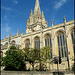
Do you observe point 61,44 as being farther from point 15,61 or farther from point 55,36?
point 15,61

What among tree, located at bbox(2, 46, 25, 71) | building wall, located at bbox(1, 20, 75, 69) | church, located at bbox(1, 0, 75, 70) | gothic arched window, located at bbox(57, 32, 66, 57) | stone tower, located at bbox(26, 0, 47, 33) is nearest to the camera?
tree, located at bbox(2, 46, 25, 71)

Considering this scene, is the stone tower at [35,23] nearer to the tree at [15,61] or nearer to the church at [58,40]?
the church at [58,40]

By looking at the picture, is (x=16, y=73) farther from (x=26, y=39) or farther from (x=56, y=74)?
(x=26, y=39)

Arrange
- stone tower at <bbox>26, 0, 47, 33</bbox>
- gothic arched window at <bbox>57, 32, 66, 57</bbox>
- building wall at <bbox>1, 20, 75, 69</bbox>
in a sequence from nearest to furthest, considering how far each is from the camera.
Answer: building wall at <bbox>1, 20, 75, 69</bbox>
gothic arched window at <bbox>57, 32, 66, 57</bbox>
stone tower at <bbox>26, 0, 47, 33</bbox>

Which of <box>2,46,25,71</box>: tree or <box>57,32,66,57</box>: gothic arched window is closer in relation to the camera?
<box>2,46,25,71</box>: tree

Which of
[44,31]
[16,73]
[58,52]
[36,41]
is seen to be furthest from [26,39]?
[16,73]

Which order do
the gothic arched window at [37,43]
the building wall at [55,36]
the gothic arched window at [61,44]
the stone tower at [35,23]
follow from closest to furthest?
the building wall at [55,36], the gothic arched window at [61,44], the gothic arched window at [37,43], the stone tower at [35,23]

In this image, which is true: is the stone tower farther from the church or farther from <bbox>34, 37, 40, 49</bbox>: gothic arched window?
<bbox>34, 37, 40, 49</bbox>: gothic arched window

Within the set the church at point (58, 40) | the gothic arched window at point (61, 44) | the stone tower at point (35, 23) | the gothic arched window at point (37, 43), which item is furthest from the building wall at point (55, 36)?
the stone tower at point (35, 23)

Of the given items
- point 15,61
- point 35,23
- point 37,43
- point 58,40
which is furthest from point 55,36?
point 35,23

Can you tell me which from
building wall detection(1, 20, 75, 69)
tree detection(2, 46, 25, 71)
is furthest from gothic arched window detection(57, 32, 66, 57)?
tree detection(2, 46, 25, 71)

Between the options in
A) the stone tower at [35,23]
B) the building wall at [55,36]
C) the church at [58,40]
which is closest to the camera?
the building wall at [55,36]

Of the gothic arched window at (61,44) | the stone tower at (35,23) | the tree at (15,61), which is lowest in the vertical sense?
the tree at (15,61)

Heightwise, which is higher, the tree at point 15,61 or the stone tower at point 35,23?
the stone tower at point 35,23
